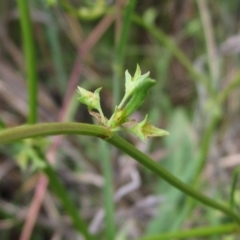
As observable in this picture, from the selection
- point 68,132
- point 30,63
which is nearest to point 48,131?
point 68,132

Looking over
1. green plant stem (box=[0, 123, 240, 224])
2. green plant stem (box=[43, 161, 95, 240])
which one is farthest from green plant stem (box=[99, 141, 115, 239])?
green plant stem (box=[0, 123, 240, 224])

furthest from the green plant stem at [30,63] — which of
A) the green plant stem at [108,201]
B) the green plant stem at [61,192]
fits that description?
the green plant stem at [108,201]

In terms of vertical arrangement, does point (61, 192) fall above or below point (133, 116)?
below

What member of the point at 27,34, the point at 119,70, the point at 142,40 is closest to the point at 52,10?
the point at 142,40

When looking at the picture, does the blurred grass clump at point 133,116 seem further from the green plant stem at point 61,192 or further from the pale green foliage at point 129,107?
the pale green foliage at point 129,107

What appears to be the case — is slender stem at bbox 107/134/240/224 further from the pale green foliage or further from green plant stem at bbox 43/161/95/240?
green plant stem at bbox 43/161/95/240

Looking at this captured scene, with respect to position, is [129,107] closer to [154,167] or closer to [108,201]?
[154,167]

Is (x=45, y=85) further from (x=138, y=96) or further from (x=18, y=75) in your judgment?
(x=138, y=96)


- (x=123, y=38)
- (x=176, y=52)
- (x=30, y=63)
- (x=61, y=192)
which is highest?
(x=176, y=52)
